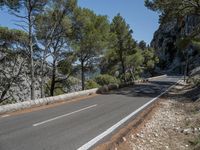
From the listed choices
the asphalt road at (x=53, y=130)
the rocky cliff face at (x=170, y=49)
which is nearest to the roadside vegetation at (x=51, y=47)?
the asphalt road at (x=53, y=130)

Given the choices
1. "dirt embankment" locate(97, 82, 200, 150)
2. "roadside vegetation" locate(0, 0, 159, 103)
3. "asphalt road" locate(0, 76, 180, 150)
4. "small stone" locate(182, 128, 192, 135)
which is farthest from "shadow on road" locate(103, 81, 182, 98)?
"small stone" locate(182, 128, 192, 135)

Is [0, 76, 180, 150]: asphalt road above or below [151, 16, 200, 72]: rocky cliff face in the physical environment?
below

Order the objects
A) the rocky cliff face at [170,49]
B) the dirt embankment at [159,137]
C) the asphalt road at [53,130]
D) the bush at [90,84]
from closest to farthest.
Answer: the asphalt road at [53,130] < the dirt embankment at [159,137] < the bush at [90,84] < the rocky cliff face at [170,49]

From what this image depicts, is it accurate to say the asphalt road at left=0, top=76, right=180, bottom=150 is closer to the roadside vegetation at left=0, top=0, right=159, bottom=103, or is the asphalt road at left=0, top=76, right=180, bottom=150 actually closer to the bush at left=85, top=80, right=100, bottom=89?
the roadside vegetation at left=0, top=0, right=159, bottom=103

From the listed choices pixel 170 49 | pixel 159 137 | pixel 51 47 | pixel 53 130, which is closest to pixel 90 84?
pixel 51 47

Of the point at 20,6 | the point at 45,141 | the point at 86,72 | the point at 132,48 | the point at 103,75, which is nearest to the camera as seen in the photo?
the point at 45,141

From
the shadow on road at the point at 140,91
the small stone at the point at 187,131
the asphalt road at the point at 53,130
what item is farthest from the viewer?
the shadow on road at the point at 140,91

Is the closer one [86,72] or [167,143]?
[167,143]

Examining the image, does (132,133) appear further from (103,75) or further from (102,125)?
(103,75)

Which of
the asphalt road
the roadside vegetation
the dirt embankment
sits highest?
the roadside vegetation

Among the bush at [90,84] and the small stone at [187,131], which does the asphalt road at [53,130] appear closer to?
the small stone at [187,131]

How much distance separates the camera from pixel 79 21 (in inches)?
1203

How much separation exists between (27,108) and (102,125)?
6.54 metres

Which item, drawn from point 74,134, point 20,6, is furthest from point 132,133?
point 20,6
